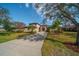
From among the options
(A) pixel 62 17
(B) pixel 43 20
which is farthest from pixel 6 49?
(A) pixel 62 17

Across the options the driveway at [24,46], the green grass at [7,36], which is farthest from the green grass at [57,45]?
the green grass at [7,36]

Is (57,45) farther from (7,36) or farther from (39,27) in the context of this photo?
(7,36)

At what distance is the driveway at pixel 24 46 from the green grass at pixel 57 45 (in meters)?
0.06

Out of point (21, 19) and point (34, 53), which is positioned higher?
point (21, 19)

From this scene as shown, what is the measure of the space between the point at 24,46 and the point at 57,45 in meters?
0.32

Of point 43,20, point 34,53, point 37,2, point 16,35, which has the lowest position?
point 34,53

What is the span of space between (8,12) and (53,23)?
447 mm

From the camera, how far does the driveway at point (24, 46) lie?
1.90 metres

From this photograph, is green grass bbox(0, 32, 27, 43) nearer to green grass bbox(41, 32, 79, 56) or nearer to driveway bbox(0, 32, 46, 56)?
driveway bbox(0, 32, 46, 56)

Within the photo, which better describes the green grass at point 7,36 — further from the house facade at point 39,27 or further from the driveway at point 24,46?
the house facade at point 39,27

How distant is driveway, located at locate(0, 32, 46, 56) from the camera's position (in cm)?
190

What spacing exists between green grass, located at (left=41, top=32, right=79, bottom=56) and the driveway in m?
0.06

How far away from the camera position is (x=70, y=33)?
6.27 feet

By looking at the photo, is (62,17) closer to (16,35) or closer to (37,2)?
(37,2)
